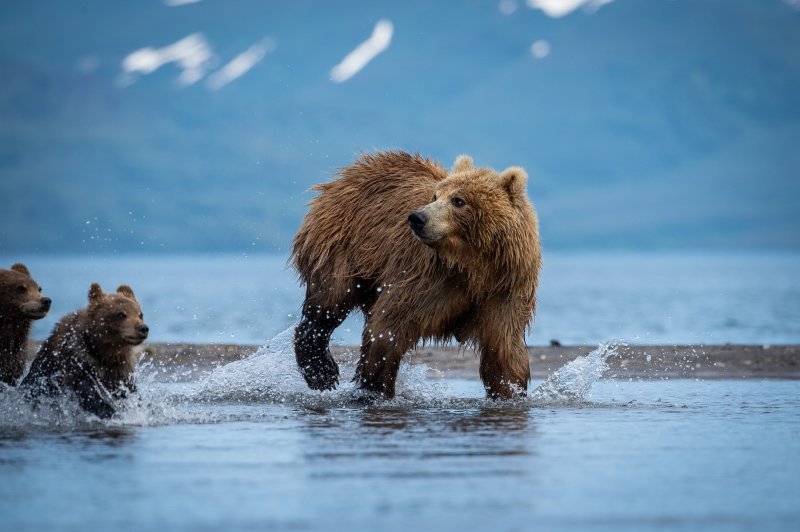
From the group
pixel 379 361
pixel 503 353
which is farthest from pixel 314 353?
pixel 503 353

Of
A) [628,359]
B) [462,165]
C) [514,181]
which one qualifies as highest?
[462,165]

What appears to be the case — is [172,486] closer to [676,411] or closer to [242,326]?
[676,411]

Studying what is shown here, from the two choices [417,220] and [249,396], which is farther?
[249,396]

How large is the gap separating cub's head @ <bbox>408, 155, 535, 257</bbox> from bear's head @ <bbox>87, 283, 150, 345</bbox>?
1847 mm

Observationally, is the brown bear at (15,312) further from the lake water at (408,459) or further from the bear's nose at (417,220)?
the bear's nose at (417,220)

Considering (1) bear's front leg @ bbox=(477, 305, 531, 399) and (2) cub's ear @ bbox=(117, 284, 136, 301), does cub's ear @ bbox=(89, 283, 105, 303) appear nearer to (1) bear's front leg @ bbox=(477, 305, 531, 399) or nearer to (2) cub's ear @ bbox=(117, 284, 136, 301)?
(2) cub's ear @ bbox=(117, 284, 136, 301)

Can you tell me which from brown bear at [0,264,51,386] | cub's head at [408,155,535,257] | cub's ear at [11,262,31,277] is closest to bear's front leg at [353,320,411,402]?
cub's head at [408,155,535,257]

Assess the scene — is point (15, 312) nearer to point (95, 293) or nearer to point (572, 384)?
point (95, 293)

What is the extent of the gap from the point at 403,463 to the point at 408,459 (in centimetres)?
13

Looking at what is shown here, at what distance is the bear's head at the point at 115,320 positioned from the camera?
7.92 metres

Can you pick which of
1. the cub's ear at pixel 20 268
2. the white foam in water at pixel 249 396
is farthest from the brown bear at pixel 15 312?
the white foam in water at pixel 249 396

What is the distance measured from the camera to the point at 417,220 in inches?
321

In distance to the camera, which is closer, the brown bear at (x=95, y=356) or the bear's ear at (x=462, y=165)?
the brown bear at (x=95, y=356)

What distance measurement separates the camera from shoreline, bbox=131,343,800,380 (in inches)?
491
